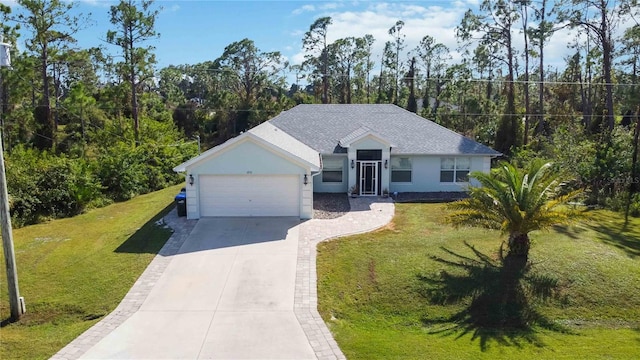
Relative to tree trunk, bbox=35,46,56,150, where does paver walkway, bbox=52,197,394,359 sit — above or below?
below

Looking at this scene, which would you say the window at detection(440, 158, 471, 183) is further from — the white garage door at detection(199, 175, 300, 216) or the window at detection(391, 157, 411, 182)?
the white garage door at detection(199, 175, 300, 216)

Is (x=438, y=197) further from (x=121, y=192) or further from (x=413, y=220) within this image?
(x=121, y=192)

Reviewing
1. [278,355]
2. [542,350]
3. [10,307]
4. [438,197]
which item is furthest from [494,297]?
[10,307]

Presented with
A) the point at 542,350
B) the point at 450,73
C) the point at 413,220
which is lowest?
the point at 542,350

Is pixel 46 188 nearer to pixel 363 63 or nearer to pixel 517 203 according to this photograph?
pixel 517 203

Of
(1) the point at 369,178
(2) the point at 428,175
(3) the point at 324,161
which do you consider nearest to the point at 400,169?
(2) the point at 428,175

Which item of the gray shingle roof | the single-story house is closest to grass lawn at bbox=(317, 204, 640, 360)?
the single-story house
